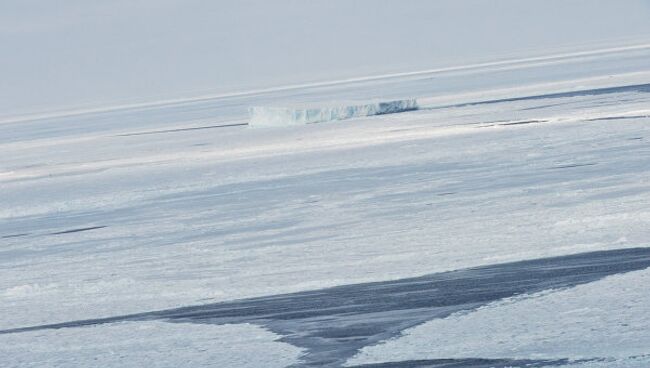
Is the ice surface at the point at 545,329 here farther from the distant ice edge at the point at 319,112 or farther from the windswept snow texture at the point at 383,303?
the distant ice edge at the point at 319,112

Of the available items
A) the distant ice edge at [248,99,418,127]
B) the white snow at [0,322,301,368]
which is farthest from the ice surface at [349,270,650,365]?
the distant ice edge at [248,99,418,127]

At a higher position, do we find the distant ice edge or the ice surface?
the distant ice edge

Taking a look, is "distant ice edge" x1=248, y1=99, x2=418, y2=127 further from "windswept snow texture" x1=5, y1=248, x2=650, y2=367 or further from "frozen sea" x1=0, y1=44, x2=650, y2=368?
"windswept snow texture" x1=5, y1=248, x2=650, y2=367

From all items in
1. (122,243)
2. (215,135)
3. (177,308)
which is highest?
(215,135)

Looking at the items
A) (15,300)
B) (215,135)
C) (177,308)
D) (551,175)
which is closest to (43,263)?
(15,300)

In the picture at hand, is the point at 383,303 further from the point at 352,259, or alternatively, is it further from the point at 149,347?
the point at 352,259

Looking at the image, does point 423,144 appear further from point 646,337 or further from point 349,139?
point 646,337
